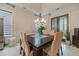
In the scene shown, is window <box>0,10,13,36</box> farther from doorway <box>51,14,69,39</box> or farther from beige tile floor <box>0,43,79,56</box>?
doorway <box>51,14,69,39</box>

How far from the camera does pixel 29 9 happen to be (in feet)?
5.49

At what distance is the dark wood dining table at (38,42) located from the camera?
1593 mm

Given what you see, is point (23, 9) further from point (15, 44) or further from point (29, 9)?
point (15, 44)

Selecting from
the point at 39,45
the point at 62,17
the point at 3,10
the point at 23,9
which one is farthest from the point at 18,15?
the point at 62,17

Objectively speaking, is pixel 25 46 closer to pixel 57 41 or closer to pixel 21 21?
pixel 21 21

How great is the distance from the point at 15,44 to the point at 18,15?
43 centimetres

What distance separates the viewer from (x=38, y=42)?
1.62m

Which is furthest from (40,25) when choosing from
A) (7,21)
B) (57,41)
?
(7,21)

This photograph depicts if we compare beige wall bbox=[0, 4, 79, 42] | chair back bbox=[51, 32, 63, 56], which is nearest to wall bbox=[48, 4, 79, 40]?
beige wall bbox=[0, 4, 79, 42]

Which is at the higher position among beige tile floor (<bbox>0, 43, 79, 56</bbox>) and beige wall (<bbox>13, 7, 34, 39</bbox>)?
beige wall (<bbox>13, 7, 34, 39</bbox>)

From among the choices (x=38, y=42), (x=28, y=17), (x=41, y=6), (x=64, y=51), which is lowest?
(x=64, y=51)

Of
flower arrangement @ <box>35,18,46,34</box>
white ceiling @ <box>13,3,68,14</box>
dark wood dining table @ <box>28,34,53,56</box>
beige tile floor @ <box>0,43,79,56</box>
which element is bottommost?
beige tile floor @ <box>0,43,79,56</box>

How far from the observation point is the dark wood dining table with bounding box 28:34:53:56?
1.59 meters

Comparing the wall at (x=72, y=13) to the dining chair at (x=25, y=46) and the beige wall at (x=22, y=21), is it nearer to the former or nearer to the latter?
the beige wall at (x=22, y=21)
